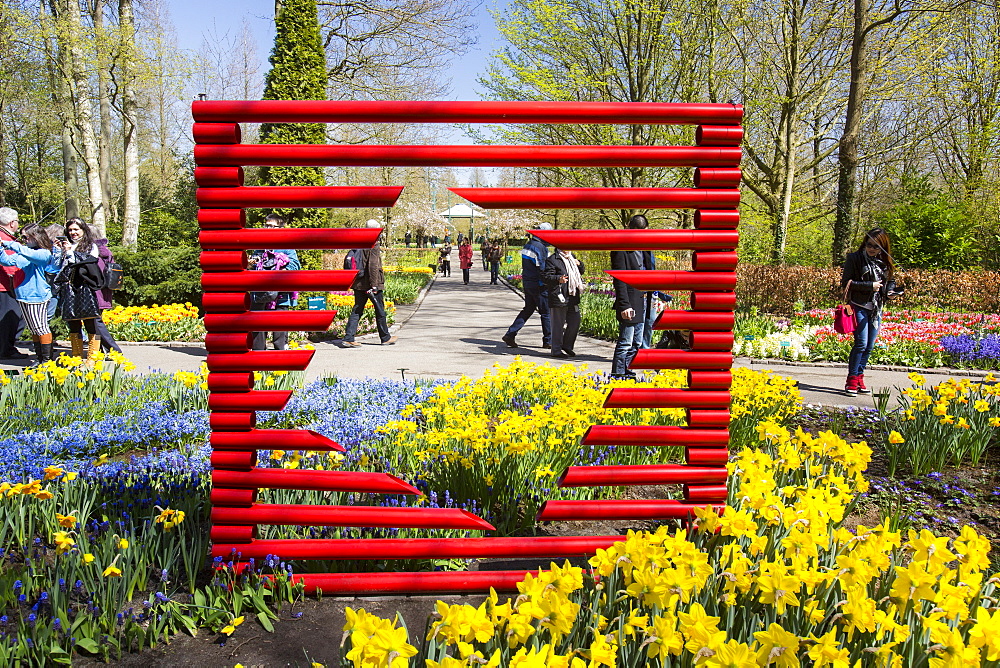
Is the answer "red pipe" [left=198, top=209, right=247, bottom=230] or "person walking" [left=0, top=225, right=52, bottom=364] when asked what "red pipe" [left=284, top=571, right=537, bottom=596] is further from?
"person walking" [left=0, top=225, right=52, bottom=364]

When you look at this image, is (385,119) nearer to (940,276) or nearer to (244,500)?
(244,500)

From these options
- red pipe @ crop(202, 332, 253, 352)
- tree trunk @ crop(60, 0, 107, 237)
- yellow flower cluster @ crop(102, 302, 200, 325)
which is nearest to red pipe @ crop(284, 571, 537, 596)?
red pipe @ crop(202, 332, 253, 352)

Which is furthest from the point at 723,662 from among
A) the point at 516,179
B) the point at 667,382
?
the point at 516,179

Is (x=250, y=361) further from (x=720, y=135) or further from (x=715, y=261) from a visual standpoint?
(x=720, y=135)

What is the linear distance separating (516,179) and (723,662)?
143 ft

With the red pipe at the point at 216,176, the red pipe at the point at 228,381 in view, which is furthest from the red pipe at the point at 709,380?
the red pipe at the point at 216,176

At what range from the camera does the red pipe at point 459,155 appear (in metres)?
2.08

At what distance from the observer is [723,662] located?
4.40 ft

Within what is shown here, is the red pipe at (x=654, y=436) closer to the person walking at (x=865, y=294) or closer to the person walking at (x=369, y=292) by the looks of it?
the person walking at (x=865, y=294)

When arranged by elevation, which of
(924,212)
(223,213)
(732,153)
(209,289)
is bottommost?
(209,289)

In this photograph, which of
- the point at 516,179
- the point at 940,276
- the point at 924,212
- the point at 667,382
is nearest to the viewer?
the point at 667,382

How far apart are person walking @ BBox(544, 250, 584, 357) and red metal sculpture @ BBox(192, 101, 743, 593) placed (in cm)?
654

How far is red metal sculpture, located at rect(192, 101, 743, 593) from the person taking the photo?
209cm

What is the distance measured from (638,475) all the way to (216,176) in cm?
169
